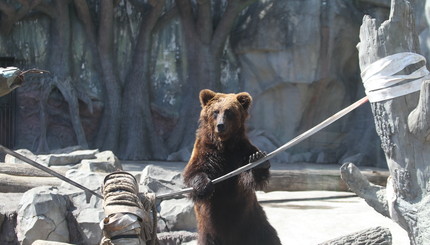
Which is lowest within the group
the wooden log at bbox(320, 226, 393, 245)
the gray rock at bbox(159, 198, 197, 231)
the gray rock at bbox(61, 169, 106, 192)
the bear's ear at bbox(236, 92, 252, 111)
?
the gray rock at bbox(159, 198, 197, 231)

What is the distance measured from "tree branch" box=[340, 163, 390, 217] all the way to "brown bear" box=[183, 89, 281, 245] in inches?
40.8

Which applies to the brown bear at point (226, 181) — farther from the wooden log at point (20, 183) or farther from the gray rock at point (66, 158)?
the gray rock at point (66, 158)

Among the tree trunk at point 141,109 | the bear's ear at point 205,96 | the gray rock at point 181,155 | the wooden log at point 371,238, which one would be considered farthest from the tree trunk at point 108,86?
the wooden log at point 371,238

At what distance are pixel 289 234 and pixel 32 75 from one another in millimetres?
9588

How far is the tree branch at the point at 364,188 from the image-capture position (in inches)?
143

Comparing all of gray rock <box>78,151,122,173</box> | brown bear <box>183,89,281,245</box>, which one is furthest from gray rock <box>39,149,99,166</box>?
brown bear <box>183,89,281,245</box>

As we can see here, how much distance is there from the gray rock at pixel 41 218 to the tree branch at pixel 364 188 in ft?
10.7

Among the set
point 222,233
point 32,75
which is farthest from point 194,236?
point 32,75

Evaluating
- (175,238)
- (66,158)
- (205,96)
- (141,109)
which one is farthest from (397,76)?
(141,109)

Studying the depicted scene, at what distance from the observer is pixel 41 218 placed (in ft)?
19.4

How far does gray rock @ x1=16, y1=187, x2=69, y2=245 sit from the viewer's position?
233 inches

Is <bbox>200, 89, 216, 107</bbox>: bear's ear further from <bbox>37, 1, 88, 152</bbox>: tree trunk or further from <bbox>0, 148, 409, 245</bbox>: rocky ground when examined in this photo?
<bbox>37, 1, 88, 152</bbox>: tree trunk

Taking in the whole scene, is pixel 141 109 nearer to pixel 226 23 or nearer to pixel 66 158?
pixel 226 23

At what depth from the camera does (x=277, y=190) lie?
909cm
